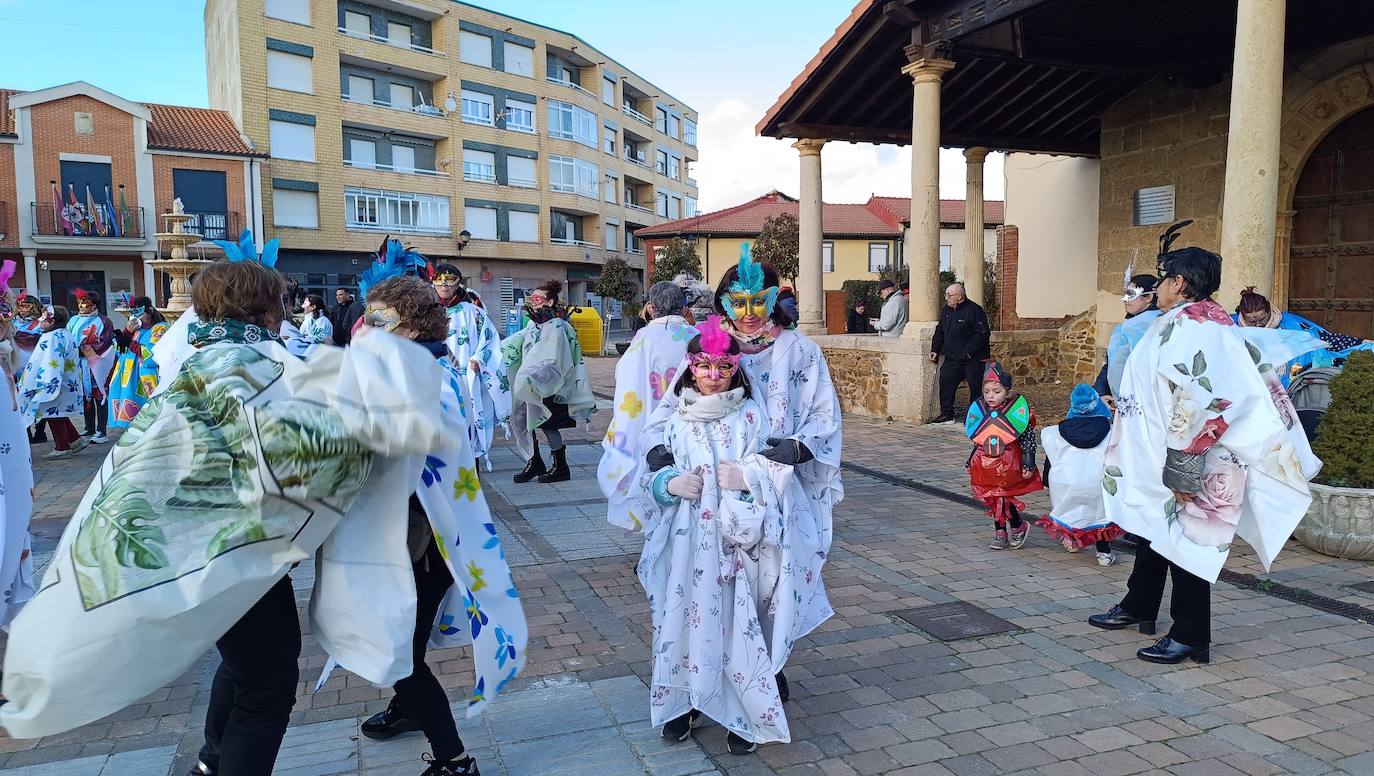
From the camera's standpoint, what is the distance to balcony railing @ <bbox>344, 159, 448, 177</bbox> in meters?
35.5

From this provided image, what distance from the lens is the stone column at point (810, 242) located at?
13297mm

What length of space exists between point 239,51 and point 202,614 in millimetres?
35678

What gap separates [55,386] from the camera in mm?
9625

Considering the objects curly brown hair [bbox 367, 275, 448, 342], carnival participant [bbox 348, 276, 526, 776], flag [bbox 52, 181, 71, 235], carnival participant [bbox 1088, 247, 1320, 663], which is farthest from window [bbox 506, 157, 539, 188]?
carnival participant [bbox 348, 276, 526, 776]

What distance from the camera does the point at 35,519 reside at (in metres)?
6.98

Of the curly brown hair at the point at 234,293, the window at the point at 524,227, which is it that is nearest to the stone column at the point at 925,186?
the curly brown hair at the point at 234,293

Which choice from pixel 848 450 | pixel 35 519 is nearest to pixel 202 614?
pixel 35 519

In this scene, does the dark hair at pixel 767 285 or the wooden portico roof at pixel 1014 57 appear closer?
the dark hair at pixel 767 285

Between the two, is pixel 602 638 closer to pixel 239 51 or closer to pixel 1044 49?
pixel 1044 49

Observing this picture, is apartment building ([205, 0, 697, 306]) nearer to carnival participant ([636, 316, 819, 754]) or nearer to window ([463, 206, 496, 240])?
window ([463, 206, 496, 240])

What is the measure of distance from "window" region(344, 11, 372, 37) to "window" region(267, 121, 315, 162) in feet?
15.3

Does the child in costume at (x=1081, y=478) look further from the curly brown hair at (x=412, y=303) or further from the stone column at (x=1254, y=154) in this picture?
the curly brown hair at (x=412, y=303)

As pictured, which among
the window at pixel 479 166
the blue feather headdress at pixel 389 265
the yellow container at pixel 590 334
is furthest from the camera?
the window at pixel 479 166

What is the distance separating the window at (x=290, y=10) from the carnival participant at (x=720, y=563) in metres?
36.0
